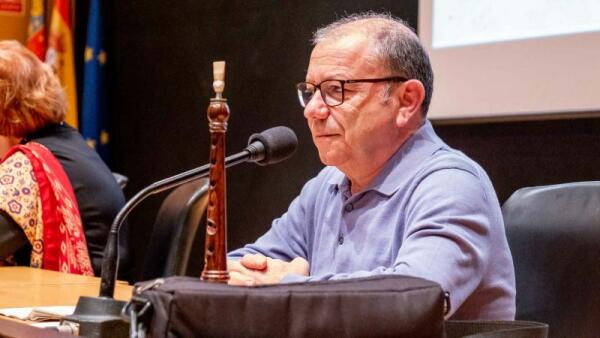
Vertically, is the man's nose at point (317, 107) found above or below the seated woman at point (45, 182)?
above

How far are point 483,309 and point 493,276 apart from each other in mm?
63

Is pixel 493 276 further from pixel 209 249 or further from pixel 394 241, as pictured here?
pixel 209 249

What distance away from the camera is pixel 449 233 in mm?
1520

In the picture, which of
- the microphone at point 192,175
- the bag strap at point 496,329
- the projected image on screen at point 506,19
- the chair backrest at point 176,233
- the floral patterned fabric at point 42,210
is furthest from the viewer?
the floral patterned fabric at point 42,210

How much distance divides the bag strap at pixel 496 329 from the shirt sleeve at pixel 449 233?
25cm

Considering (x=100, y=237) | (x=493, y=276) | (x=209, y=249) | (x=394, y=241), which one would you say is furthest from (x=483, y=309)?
(x=100, y=237)

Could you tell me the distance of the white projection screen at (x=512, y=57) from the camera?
2609 mm

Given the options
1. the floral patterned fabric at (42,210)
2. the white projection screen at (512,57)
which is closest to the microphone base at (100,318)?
the floral patterned fabric at (42,210)

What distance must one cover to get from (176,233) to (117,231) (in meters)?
0.96

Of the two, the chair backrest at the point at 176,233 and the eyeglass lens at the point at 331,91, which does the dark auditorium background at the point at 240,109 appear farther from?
the eyeglass lens at the point at 331,91

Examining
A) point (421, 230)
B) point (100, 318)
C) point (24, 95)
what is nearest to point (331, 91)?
point (421, 230)

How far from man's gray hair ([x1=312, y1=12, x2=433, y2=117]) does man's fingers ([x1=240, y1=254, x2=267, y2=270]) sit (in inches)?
17.3

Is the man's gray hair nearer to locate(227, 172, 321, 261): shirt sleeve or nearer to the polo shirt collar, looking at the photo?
the polo shirt collar

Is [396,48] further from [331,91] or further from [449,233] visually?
[449,233]
